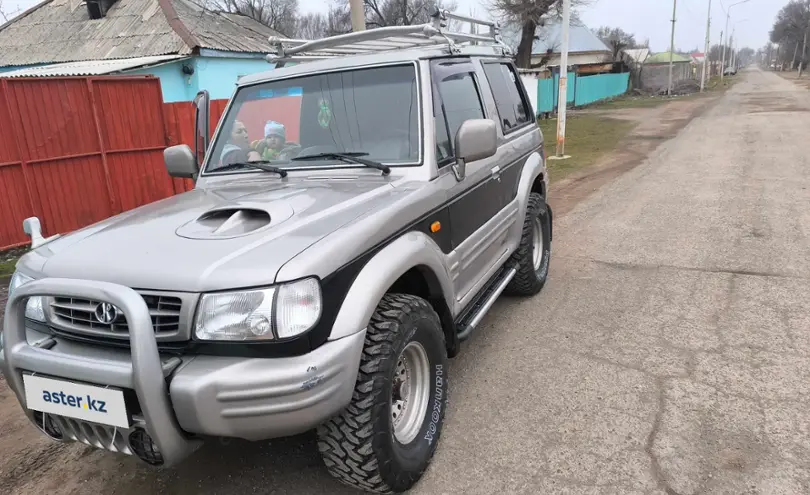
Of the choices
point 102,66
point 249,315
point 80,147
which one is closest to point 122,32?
point 102,66

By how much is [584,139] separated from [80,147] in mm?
13424

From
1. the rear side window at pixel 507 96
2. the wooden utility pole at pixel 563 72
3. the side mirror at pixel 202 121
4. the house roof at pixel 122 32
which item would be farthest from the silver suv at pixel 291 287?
the house roof at pixel 122 32

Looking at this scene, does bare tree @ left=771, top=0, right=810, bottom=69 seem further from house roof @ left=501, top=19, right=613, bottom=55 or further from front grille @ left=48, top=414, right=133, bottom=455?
front grille @ left=48, top=414, right=133, bottom=455

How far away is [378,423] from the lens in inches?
92.7

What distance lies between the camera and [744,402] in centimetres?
325

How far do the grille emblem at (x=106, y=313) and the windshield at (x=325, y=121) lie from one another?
4.85 feet

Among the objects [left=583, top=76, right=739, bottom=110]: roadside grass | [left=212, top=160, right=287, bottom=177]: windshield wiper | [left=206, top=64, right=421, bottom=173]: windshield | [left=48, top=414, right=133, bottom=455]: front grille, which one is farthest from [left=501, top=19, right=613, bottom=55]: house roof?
[left=48, top=414, right=133, bottom=455]: front grille

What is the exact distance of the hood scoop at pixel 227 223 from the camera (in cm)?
245

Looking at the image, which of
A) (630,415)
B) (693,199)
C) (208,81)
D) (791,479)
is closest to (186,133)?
(208,81)

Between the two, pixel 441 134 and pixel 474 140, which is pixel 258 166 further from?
pixel 474 140

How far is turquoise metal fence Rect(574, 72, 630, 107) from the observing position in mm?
31922

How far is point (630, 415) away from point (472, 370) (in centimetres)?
103

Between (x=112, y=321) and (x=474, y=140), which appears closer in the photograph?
(x=112, y=321)

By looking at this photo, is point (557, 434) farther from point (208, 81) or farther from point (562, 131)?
point (208, 81)
